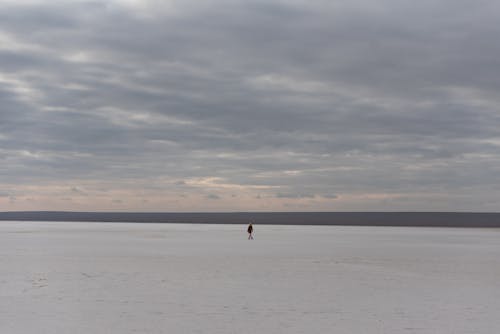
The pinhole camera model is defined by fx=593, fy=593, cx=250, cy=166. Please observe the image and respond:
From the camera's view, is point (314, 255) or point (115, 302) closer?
point (115, 302)

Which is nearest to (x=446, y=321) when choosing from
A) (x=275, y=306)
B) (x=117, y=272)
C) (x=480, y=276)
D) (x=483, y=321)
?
(x=483, y=321)

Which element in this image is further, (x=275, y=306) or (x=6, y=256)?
(x=6, y=256)

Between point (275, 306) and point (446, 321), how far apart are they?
4408 mm

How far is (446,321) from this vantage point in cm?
1417

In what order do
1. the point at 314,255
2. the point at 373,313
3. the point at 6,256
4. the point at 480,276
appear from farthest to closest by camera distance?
1. the point at 314,255
2. the point at 6,256
3. the point at 480,276
4. the point at 373,313

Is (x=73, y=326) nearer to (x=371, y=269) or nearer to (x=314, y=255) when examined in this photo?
(x=371, y=269)

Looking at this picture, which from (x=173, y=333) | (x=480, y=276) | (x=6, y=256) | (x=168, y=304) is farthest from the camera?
(x=6, y=256)

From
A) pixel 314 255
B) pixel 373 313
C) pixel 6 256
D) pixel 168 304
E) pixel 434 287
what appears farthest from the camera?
pixel 314 255

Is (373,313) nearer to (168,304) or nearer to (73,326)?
(168,304)

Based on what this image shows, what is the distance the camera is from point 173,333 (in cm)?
1267

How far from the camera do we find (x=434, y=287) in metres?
20.1

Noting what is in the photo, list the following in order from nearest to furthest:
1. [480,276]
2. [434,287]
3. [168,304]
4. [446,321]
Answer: [446,321] → [168,304] → [434,287] → [480,276]

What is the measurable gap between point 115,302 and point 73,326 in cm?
314

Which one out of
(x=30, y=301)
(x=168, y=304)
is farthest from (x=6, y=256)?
(x=168, y=304)
